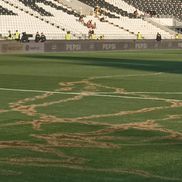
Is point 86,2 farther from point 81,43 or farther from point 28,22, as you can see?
point 81,43

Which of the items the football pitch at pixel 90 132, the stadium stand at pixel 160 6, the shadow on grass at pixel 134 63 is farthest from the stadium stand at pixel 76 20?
the football pitch at pixel 90 132

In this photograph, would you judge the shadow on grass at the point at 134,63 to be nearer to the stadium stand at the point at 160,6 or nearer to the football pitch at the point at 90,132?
the football pitch at the point at 90,132

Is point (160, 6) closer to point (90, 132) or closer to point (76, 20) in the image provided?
point (76, 20)

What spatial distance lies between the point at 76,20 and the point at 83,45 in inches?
754

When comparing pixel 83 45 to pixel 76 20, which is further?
pixel 76 20

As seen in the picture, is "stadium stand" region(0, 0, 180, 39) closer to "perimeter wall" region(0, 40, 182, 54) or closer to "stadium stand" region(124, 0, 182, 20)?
"stadium stand" region(124, 0, 182, 20)

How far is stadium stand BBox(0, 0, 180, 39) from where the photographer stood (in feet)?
223

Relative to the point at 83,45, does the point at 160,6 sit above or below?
above

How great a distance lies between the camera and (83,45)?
56.6 m

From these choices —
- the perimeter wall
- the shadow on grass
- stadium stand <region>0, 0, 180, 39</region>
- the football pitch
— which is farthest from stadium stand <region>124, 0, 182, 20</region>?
the football pitch

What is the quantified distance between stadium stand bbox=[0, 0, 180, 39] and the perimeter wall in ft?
26.3

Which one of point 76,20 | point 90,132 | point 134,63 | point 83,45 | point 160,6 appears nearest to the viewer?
point 90,132

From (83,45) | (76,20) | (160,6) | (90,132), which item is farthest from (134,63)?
(160,6)

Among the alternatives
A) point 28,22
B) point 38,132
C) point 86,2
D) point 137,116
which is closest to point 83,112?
point 137,116
